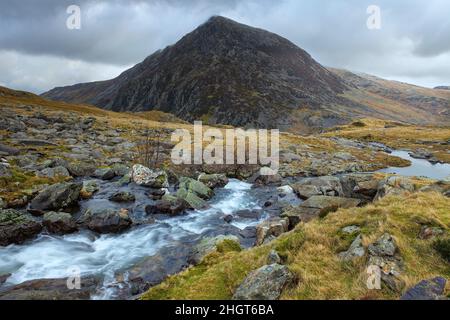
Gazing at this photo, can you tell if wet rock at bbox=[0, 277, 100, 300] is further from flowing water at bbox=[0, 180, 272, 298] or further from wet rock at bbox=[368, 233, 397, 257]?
wet rock at bbox=[368, 233, 397, 257]

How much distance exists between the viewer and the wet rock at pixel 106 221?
23.3 m

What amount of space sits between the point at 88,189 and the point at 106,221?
342 inches

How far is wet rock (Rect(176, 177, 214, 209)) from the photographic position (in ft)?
98.3

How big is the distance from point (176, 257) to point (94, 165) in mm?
25854

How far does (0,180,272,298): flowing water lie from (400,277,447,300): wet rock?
1197 cm

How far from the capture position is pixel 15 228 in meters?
21.0

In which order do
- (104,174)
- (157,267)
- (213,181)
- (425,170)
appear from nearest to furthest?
1. (157,267)
2. (104,174)
3. (213,181)
4. (425,170)

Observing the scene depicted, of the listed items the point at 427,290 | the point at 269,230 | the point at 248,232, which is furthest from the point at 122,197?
the point at 427,290

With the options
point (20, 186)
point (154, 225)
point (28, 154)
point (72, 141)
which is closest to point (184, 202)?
point (154, 225)

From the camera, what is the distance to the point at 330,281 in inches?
433

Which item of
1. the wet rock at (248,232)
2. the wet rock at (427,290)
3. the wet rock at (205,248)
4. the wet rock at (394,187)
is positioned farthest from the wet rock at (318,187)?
the wet rock at (427,290)

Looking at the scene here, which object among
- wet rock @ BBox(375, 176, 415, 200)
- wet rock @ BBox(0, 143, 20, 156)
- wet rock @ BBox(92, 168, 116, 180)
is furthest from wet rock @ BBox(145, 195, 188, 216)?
wet rock @ BBox(0, 143, 20, 156)

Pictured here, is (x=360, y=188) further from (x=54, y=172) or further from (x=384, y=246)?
(x=54, y=172)

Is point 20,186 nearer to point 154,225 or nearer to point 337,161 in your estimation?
point 154,225
